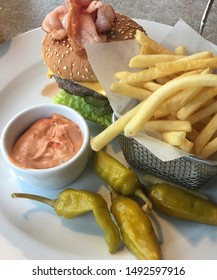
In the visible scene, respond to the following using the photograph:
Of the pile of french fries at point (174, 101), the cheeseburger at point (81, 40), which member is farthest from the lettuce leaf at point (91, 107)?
the pile of french fries at point (174, 101)

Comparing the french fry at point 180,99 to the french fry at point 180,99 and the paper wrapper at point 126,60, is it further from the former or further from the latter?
the paper wrapper at point 126,60

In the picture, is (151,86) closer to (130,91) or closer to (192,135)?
(130,91)

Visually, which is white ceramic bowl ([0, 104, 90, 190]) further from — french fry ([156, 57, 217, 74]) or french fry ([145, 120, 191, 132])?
french fry ([156, 57, 217, 74])

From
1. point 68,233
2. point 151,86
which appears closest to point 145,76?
point 151,86

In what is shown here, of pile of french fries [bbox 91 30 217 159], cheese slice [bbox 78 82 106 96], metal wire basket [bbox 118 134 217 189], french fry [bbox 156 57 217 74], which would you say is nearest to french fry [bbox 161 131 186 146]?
pile of french fries [bbox 91 30 217 159]

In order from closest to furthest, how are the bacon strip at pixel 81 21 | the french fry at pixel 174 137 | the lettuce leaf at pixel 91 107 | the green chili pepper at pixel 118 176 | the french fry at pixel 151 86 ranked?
1. the french fry at pixel 174 137
2. the french fry at pixel 151 86
3. the green chili pepper at pixel 118 176
4. the bacon strip at pixel 81 21
5. the lettuce leaf at pixel 91 107
